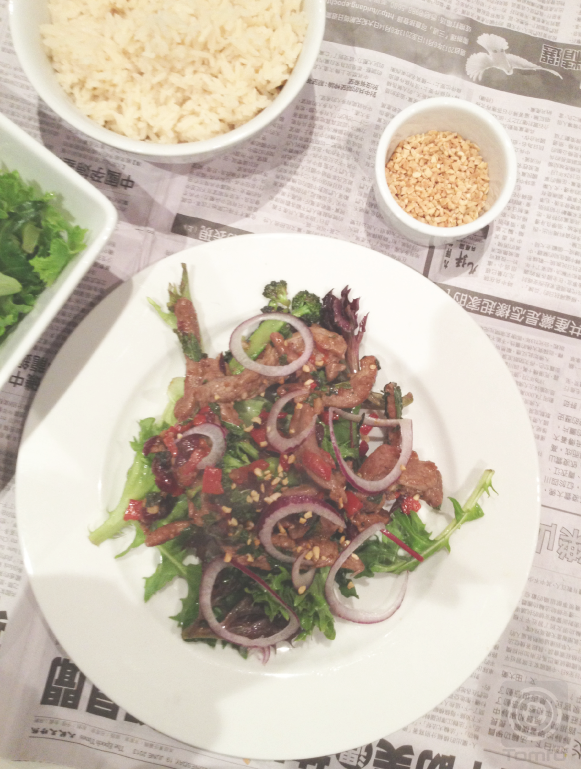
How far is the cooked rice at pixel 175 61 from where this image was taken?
1.64 m

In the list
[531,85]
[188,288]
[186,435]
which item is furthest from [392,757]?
[531,85]

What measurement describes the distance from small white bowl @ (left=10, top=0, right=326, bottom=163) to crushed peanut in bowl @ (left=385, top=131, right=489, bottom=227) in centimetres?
54

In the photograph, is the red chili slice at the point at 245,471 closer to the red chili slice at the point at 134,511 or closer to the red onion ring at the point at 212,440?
the red onion ring at the point at 212,440

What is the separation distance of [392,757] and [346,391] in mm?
1448

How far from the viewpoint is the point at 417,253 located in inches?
83.5

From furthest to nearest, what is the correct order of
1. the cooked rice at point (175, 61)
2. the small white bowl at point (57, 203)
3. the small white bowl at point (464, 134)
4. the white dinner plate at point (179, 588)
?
the small white bowl at point (464, 134) → the white dinner plate at point (179, 588) → the cooked rice at point (175, 61) → the small white bowl at point (57, 203)

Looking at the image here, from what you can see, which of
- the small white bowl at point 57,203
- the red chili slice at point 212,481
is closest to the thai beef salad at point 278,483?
the red chili slice at point 212,481

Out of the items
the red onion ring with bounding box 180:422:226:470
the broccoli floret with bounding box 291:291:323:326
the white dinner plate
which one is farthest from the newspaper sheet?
the red onion ring with bounding box 180:422:226:470

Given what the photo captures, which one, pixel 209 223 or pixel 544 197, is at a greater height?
pixel 544 197

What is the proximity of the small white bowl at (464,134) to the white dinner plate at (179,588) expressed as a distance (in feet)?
0.61

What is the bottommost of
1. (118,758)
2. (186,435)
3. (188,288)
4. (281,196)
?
(118,758)

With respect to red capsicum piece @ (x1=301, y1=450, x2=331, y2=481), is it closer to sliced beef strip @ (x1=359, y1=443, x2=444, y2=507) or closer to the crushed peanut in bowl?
sliced beef strip @ (x1=359, y1=443, x2=444, y2=507)

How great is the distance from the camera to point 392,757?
6.47 feet

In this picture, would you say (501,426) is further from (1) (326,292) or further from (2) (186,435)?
(2) (186,435)
